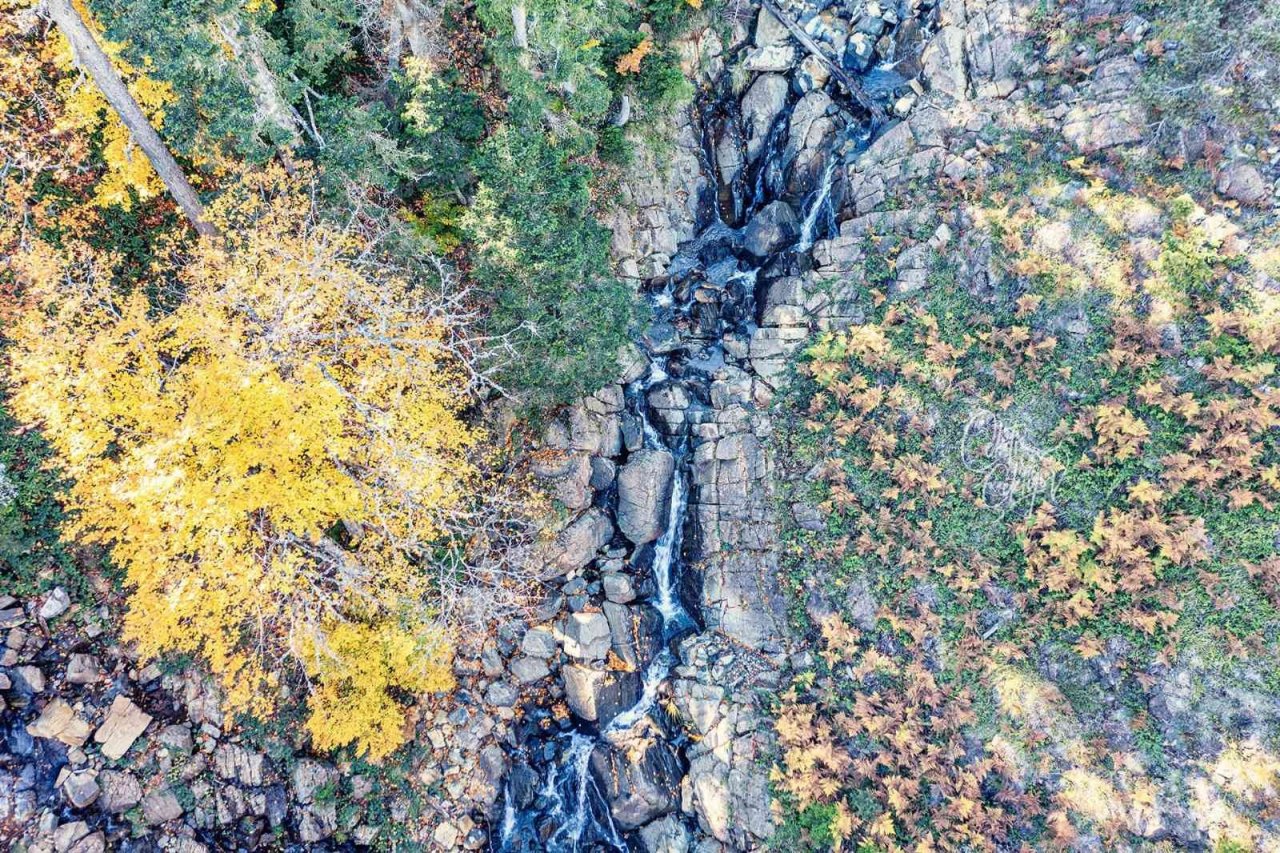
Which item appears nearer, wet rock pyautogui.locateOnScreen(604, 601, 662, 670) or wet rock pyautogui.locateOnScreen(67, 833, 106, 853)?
wet rock pyautogui.locateOnScreen(67, 833, 106, 853)

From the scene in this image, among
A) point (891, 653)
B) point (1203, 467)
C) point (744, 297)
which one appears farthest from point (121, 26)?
point (1203, 467)

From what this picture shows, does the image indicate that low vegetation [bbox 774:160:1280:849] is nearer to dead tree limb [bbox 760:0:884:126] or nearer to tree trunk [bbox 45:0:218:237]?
dead tree limb [bbox 760:0:884:126]

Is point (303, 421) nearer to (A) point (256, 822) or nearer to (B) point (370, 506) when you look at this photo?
(B) point (370, 506)

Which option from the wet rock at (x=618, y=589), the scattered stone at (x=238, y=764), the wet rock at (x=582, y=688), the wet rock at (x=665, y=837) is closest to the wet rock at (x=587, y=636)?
the wet rock at (x=582, y=688)

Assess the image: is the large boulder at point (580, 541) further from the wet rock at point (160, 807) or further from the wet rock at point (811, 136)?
the wet rock at point (811, 136)

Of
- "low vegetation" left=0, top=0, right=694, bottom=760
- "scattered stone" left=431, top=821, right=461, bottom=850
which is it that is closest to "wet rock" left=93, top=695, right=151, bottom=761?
"low vegetation" left=0, top=0, right=694, bottom=760
